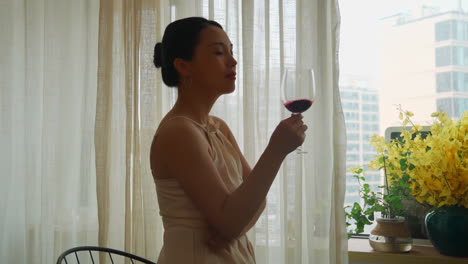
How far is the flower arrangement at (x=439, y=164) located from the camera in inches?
70.6

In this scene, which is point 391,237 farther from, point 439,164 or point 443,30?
point 443,30

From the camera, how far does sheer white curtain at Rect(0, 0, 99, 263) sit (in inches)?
101

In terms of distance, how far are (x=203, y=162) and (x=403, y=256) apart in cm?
101

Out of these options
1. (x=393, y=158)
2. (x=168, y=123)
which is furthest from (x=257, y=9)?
(x=168, y=123)

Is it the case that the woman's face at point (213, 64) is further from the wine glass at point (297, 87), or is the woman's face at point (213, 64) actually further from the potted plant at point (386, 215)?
the potted plant at point (386, 215)

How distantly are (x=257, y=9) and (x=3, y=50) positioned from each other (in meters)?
1.40

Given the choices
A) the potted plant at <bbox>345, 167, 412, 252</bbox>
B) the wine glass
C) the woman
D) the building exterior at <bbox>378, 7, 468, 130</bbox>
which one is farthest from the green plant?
the wine glass

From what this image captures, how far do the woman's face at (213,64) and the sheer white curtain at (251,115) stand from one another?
74 centimetres

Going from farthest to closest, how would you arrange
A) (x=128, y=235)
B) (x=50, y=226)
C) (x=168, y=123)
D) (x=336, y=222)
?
(x=50, y=226)
(x=128, y=235)
(x=336, y=222)
(x=168, y=123)

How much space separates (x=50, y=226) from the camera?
8.44 ft

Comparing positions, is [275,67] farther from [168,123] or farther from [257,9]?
[168,123]

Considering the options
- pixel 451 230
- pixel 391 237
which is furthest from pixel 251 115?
pixel 451 230

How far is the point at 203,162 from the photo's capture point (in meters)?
1.22

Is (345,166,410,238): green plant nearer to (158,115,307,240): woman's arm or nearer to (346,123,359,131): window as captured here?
(346,123,359,131): window
